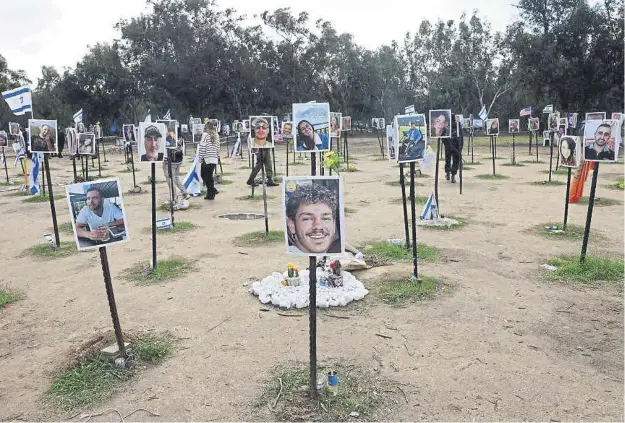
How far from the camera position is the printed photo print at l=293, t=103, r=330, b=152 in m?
6.78

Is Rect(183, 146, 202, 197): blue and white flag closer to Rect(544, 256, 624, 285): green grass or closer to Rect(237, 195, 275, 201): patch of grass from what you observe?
Rect(237, 195, 275, 201): patch of grass

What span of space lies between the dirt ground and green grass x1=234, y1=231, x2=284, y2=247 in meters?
0.23

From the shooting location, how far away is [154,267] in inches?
285

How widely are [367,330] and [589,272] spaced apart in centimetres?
353

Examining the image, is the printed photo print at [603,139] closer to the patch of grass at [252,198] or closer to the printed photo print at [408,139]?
the printed photo print at [408,139]

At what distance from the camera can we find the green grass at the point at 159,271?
693 centimetres

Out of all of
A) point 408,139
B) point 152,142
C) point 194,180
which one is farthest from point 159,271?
point 194,180

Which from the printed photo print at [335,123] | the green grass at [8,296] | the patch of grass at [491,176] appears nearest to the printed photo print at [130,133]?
the printed photo print at [335,123]

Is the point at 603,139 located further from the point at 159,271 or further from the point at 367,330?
the point at 159,271

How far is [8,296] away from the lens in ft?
21.1

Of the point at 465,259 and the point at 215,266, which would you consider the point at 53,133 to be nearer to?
the point at 215,266


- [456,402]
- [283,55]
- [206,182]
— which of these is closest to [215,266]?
[456,402]

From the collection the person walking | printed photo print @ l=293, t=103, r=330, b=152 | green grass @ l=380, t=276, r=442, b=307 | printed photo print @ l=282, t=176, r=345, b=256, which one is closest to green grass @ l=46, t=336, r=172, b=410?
printed photo print @ l=282, t=176, r=345, b=256

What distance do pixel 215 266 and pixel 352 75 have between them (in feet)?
135
